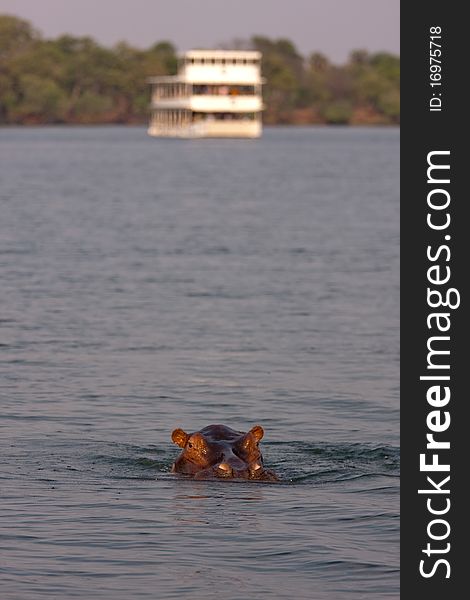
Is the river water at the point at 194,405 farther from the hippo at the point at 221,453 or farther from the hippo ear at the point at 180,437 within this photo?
the hippo ear at the point at 180,437

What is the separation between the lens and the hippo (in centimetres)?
1491

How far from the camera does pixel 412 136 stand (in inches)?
477

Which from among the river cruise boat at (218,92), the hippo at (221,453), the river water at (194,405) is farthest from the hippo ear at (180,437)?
the river cruise boat at (218,92)

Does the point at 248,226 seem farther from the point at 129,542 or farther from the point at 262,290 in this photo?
the point at 129,542

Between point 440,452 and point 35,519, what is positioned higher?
point 440,452

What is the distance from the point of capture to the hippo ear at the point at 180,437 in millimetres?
14953

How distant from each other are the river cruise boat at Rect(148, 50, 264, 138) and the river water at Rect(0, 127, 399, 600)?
96.5 meters


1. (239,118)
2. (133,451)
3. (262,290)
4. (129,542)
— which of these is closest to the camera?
(129,542)

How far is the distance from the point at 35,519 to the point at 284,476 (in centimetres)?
265

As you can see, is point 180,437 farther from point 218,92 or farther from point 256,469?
point 218,92

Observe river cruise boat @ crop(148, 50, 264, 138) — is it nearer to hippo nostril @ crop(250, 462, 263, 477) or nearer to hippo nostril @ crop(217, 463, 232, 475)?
hippo nostril @ crop(250, 462, 263, 477)

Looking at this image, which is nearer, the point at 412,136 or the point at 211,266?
the point at 412,136

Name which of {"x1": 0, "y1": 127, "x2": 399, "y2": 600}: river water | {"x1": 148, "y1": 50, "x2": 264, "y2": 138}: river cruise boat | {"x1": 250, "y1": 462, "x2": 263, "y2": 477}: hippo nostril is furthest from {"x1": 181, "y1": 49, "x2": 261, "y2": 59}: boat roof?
{"x1": 250, "y1": 462, "x2": 263, "y2": 477}: hippo nostril

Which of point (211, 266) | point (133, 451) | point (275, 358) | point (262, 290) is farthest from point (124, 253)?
point (133, 451)
